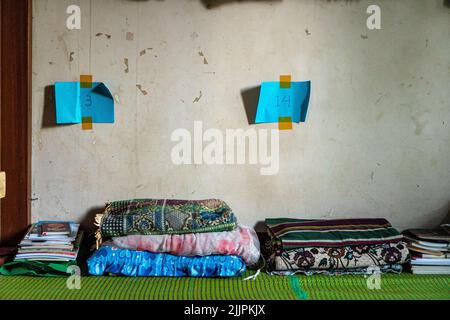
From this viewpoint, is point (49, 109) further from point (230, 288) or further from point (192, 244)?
point (230, 288)

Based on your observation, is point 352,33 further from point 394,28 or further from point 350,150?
point 350,150

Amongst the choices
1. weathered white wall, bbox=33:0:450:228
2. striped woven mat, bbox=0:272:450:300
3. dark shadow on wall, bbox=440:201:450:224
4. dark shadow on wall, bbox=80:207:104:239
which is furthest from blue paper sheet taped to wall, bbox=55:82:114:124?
dark shadow on wall, bbox=440:201:450:224

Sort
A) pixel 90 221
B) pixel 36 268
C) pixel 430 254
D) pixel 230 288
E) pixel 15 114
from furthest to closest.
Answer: pixel 90 221 → pixel 15 114 → pixel 430 254 → pixel 36 268 → pixel 230 288

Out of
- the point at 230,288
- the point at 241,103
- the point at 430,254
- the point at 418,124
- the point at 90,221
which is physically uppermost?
the point at 241,103

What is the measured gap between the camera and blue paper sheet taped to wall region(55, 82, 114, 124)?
2580 millimetres

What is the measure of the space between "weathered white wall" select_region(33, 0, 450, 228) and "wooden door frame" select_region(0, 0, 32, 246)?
58 millimetres

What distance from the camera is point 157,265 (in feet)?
7.55

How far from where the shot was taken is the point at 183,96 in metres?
2.65

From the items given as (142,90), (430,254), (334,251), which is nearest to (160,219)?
(142,90)

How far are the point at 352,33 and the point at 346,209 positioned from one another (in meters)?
0.92

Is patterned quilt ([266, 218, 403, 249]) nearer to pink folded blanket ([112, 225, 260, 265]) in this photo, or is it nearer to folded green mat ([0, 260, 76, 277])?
pink folded blanket ([112, 225, 260, 265])

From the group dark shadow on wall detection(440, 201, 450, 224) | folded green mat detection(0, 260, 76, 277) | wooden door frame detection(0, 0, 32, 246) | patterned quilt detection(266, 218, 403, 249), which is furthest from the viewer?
dark shadow on wall detection(440, 201, 450, 224)

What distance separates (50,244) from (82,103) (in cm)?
72

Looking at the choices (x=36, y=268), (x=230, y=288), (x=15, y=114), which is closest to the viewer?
(x=230, y=288)
